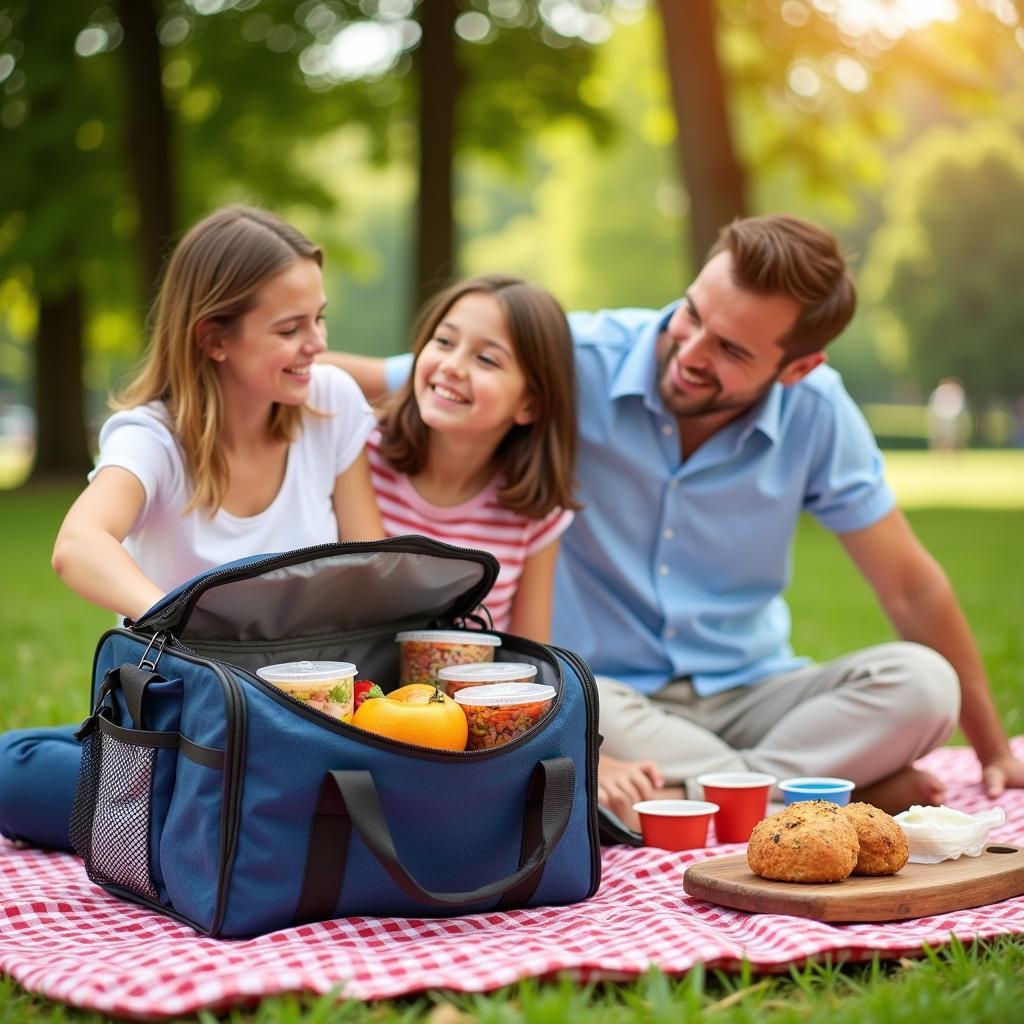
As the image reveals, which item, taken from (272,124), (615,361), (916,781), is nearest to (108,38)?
(272,124)

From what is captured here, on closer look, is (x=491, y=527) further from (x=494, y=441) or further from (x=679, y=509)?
(x=679, y=509)

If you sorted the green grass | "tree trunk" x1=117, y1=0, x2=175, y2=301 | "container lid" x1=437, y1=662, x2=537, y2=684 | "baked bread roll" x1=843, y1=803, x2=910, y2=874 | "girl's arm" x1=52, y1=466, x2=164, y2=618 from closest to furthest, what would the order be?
the green grass, "baked bread roll" x1=843, y1=803, x2=910, y2=874, "girl's arm" x1=52, y1=466, x2=164, y2=618, "container lid" x1=437, y1=662, x2=537, y2=684, "tree trunk" x1=117, y1=0, x2=175, y2=301

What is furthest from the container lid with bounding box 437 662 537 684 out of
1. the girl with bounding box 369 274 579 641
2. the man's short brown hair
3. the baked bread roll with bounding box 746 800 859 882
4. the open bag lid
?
the man's short brown hair

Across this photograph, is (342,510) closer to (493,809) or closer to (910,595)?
(493,809)

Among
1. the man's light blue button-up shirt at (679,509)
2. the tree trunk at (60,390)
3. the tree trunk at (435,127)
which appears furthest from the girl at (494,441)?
the tree trunk at (60,390)

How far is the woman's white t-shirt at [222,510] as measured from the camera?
336 centimetres

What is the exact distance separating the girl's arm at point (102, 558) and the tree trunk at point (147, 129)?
10.9m

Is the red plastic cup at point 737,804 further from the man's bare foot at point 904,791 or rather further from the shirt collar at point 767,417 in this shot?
the shirt collar at point 767,417

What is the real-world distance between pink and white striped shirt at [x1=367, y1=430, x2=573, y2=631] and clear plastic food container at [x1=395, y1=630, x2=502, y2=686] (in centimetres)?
59

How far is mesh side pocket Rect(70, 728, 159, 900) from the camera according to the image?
2.70m

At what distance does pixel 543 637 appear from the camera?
12.6 feet

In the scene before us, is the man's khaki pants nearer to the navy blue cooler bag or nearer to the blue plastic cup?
the blue plastic cup

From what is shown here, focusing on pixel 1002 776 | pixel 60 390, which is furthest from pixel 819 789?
pixel 60 390

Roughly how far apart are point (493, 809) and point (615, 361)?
5.87 ft
